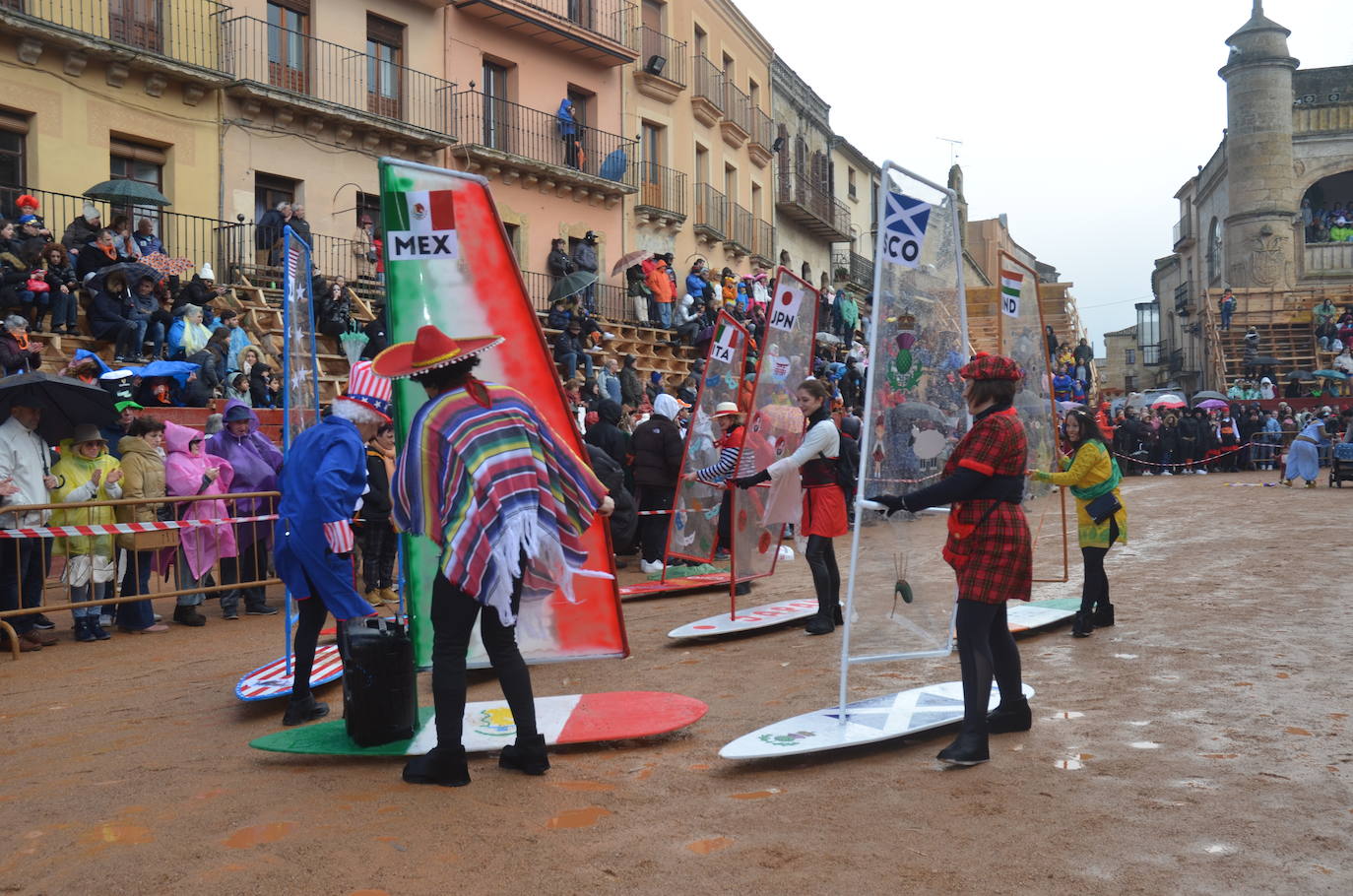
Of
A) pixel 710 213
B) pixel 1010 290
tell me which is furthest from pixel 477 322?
pixel 710 213

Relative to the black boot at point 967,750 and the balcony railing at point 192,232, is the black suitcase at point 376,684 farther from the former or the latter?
the balcony railing at point 192,232

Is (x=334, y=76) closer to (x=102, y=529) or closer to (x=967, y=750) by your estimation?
(x=102, y=529)

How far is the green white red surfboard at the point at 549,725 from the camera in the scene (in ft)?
17.9

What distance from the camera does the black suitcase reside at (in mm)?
5438

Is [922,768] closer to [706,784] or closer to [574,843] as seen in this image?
[706,784]

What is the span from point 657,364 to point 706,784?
20008 mm

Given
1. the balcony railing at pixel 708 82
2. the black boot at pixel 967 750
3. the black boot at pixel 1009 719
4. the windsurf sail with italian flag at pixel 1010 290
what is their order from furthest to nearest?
the balcony railing at pixel 708 82 < the windsurf sail with italian flag at pixel 1010 290 < the black boot at pixel 1009 719 < the black boot at pixel 967 750

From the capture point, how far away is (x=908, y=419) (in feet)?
20.1

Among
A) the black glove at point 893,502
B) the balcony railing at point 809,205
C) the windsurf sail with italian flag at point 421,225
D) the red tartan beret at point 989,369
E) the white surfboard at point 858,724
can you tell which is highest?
the balcony railing at point 809,205

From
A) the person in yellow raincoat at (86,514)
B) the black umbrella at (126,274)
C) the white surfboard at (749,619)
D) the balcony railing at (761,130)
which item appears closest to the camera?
the white surfboard at (749,619)

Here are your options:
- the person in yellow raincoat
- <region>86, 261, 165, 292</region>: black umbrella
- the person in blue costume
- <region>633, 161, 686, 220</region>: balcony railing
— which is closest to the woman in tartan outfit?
the person in blue costume

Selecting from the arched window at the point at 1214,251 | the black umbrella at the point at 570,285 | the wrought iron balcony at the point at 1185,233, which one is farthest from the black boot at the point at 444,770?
the wrought iron balcony at the point at 1185,233

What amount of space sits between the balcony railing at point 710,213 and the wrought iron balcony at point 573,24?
4.76 m

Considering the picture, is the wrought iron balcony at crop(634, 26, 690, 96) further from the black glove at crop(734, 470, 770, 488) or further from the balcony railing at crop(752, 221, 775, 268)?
the black glove at crop(734, 470, 770, 488)
